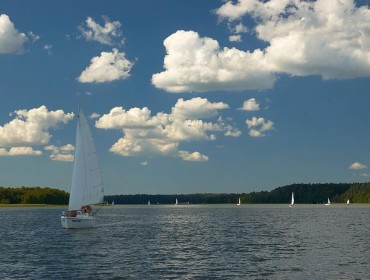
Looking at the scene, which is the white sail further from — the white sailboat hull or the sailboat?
the white sailboat hull

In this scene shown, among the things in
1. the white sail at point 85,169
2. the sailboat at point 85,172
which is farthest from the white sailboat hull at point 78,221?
the white sail at point 85,169

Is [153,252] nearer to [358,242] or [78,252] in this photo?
[78,252]

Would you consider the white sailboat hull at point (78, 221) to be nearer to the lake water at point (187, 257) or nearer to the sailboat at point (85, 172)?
the sailboat at point (85, 172)

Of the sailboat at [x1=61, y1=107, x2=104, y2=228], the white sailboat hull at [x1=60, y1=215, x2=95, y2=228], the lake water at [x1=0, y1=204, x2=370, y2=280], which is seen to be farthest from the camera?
the white sailboat hull at [x1=60, y1=215, x2=95, y2=228]

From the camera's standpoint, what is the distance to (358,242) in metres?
69.6

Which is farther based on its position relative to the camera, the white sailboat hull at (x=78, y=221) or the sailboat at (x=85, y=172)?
the white sailboat hull at (x=78, y=221)

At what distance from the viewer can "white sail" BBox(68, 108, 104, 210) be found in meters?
85.4

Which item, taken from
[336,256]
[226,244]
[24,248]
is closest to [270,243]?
[226,244]

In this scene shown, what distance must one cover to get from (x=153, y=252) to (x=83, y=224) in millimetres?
33184

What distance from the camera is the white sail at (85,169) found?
8544cm

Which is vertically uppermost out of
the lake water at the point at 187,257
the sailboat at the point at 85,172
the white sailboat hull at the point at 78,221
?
the sailboat at the point at 85,172

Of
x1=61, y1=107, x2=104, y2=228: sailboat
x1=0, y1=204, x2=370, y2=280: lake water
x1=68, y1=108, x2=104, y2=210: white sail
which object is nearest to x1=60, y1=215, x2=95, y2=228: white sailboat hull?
x1=61, y1=107, x2=104, y2=228: sailboat

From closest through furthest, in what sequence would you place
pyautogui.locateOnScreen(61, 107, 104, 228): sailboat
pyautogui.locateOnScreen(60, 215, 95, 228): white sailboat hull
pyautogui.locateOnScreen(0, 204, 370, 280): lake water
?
pyautogui.locateOnScreen(0, 204, 370, 280): lake water
pyautogui.locateOnScreen(61, 107, 104, 228): sailboat
pyautogui.locateOnScreen(60, 215, 95, 228): white sailboat hull

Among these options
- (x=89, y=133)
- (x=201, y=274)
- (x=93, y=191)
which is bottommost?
(x=201, y=274)
